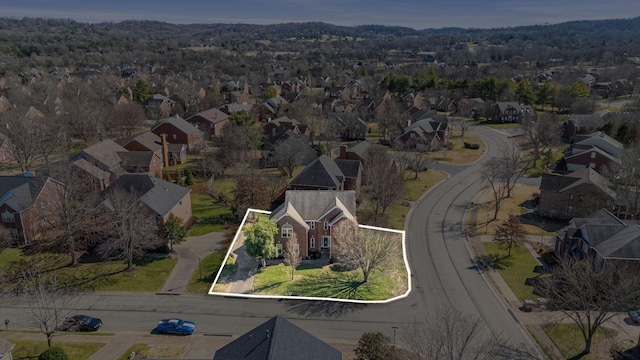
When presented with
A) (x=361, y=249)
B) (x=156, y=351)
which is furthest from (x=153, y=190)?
(x=361, y=249)

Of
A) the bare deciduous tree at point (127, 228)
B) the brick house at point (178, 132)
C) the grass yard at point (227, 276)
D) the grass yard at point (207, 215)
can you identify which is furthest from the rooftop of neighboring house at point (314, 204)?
the brick house at point (178, 132)

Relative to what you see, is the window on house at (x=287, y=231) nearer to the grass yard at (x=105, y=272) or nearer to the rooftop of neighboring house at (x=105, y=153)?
the grass yard at (x=105, y=272)

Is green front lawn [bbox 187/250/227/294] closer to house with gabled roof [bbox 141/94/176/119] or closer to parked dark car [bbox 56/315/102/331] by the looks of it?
parked dark car [bbox 56/315/102/331]

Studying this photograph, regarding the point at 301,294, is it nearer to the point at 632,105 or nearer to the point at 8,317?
the point at 8,317

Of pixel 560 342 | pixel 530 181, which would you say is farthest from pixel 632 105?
pixel 560 342

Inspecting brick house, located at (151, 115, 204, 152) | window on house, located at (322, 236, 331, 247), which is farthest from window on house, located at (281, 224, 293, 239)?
brick house, located at (151, 115, 204, 152)

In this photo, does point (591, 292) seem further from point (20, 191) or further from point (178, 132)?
point (178, 132)
